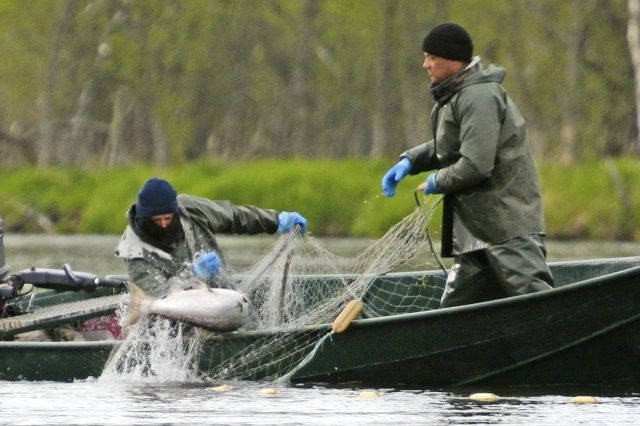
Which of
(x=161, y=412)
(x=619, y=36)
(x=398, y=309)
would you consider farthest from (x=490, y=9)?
(x=161, y=412)

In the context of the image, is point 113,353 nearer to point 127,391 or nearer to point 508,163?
point 127,391

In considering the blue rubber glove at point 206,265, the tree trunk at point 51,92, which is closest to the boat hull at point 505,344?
the blue rubber glove at point 206,265

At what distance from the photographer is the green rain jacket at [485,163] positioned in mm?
9609

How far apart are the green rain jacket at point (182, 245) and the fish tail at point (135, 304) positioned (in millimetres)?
181

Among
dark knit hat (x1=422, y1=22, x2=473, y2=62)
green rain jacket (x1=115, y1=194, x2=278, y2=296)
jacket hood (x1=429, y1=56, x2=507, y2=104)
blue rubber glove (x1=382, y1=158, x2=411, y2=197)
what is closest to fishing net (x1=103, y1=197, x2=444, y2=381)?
green rain jacket (x1=115, y1=194, x2=278, y2=296)

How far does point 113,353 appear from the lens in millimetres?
10422

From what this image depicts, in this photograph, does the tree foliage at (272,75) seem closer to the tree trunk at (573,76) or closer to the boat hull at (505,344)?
the tree trunk at (573,76)

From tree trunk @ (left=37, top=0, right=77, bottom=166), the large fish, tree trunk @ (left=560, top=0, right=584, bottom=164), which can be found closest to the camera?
the large fish

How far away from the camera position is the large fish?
33.5 feet

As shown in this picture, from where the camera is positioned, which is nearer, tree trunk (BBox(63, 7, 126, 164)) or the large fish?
the large fish

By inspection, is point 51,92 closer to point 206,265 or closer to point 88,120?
point 88,120

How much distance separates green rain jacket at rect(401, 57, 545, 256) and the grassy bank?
1483 centimetres

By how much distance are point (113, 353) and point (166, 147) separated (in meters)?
40.5

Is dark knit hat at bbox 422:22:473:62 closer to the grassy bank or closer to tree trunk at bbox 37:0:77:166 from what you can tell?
the grassy bank
